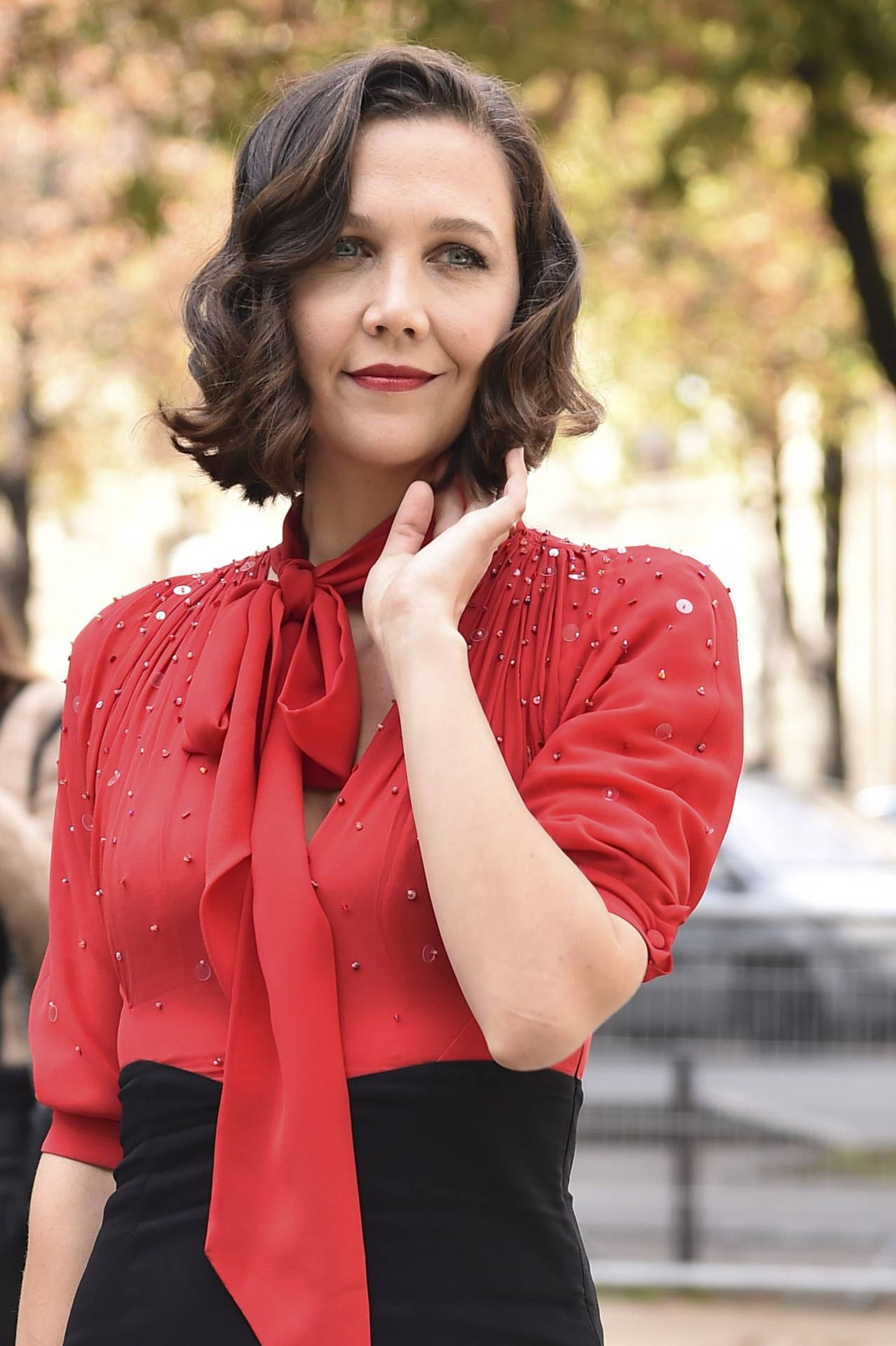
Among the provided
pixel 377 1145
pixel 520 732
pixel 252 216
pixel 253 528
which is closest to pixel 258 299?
pixel 252 216

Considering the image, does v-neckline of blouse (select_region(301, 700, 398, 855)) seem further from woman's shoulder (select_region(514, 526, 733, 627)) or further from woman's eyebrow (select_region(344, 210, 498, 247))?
woman's eyebrow (select_region(344, 210, 498, 247))

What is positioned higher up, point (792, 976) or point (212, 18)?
point (212, 18)

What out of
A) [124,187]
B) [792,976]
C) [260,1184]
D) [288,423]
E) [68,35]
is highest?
[68,35]

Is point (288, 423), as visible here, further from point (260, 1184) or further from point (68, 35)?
point (68, 35)

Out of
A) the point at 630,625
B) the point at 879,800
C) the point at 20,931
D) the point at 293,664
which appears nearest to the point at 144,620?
the point at 293,664

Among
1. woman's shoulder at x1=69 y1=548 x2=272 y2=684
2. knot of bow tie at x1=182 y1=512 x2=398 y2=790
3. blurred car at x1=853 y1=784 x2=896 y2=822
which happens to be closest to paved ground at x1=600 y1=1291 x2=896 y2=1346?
woman's shoulder at x1=69 y1=548 x2=272 y2=684

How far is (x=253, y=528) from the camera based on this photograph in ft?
112

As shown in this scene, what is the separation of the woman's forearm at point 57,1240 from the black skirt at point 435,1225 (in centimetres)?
15

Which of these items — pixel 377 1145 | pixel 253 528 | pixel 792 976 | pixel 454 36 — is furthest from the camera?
pixel 253 528

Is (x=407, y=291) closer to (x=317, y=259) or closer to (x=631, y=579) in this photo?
(x=317, y=259)

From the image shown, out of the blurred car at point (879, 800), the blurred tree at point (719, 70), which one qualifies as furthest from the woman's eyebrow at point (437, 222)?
the blurred car at point (879, 800)

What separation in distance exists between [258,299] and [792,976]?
4.81 m

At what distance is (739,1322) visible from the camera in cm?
698

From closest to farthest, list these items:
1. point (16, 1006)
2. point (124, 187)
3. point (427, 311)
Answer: point (427, 311)
point (16, 1006)
point (124, 187)
